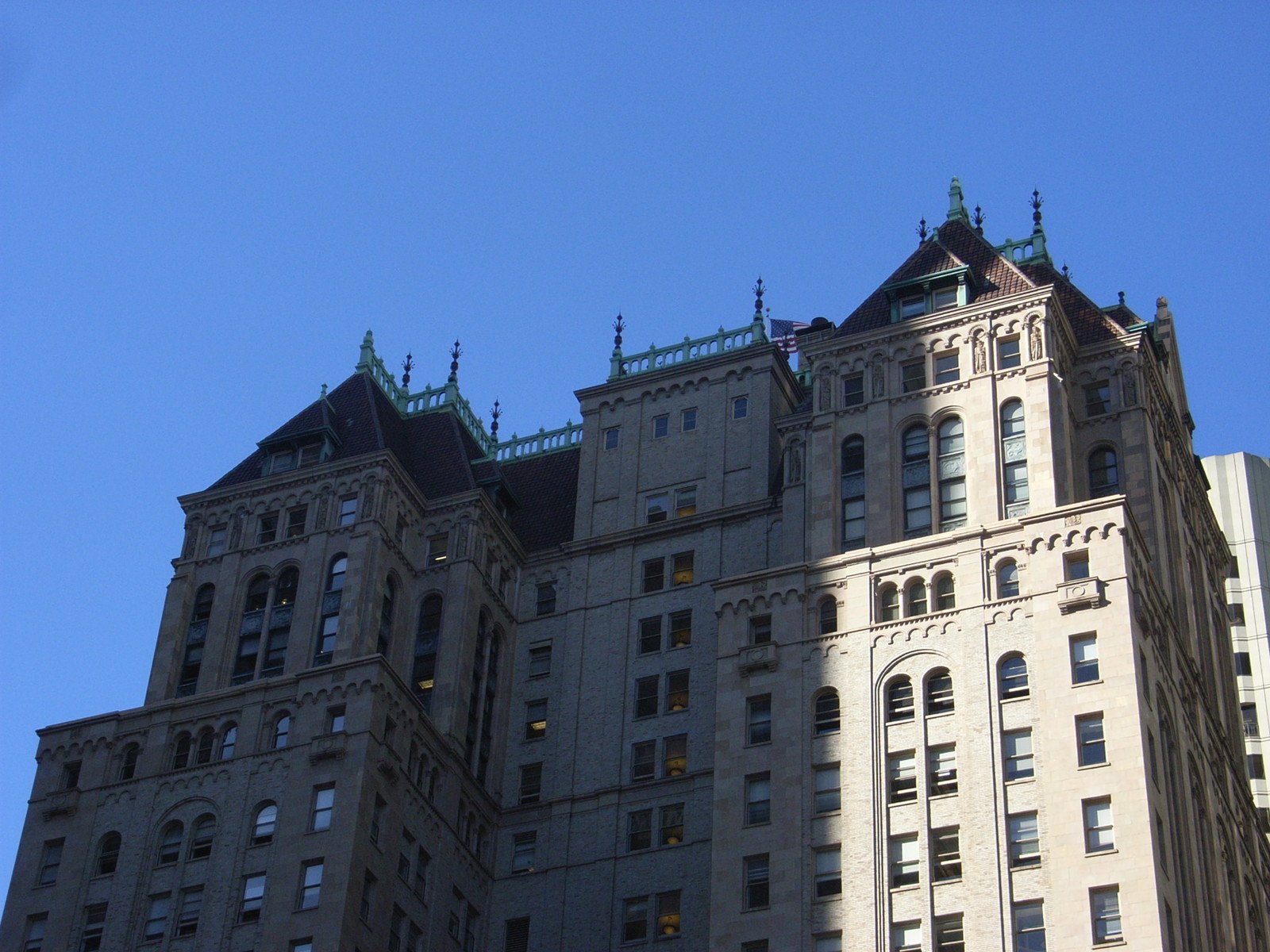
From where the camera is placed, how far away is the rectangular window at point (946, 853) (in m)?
80.1

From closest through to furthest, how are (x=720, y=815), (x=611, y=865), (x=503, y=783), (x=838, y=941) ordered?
(x=838, y=941) → (x=720, y=815) → (x=611, y=865) → (x=503, y=783)

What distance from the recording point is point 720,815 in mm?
84938

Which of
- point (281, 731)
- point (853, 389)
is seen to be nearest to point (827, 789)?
point (853, 389)

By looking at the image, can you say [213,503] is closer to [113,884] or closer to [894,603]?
[113,884]

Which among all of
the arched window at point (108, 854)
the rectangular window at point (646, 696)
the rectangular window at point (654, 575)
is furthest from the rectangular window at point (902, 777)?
the arched window at point (108, 854)

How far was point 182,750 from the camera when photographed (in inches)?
3720

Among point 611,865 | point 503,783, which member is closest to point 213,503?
point 503,783

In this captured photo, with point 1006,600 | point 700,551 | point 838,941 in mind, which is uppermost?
point 700,551

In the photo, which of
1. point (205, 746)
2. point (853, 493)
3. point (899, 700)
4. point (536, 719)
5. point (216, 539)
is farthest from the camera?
point (216, 539)

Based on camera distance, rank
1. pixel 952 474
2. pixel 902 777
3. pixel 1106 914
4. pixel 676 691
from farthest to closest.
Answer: pixel 676 691, pixel 952 474, pixel 902 777, pixel 1106 914

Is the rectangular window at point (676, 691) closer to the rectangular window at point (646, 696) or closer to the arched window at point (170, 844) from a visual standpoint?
the rectangular window at point (646, 696)

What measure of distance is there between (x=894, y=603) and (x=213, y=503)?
114 ft

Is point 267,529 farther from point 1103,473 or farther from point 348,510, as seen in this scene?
point 1103,473

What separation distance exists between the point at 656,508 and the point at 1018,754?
29847mm
